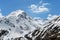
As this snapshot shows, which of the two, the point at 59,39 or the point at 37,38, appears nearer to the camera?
the point at 59,39

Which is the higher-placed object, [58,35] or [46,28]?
[46,28]

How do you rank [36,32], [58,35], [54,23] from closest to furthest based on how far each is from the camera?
1. [58,35]
2. [54,23]
3. [36,32]

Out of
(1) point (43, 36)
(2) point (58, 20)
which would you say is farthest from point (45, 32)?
(2) point (58, 20)

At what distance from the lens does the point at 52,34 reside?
22797 mm

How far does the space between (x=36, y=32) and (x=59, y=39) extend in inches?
159

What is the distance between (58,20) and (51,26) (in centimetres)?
142

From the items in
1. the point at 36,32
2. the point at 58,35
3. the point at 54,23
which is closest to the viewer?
the point at 58,35

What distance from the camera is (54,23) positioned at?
79.2 ft

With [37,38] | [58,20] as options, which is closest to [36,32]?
[37,38]

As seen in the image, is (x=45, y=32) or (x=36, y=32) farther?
(x=36, y=32)

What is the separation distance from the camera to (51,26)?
23.7 m

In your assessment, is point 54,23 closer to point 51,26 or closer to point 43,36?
point 51,26

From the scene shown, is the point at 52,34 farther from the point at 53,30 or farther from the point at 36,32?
the point at 36,32

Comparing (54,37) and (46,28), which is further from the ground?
(46,28)
